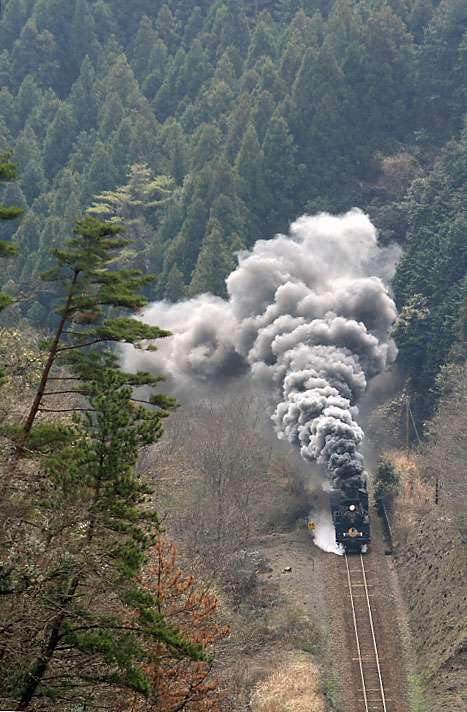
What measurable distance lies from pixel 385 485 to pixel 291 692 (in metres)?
19.4

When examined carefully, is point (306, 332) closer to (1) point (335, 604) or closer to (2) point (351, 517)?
(2) point (351, 517)

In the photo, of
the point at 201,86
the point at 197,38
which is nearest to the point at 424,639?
the point at 201,86

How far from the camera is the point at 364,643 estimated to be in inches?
1537

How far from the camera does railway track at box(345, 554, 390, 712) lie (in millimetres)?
35188

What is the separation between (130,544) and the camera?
67.0 feet

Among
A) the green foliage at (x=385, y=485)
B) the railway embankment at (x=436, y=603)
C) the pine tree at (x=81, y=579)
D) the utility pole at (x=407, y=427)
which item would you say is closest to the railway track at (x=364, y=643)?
the railway embankment at (x=436, y=603)

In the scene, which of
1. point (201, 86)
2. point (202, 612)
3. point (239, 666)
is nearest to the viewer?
point (202, 612)

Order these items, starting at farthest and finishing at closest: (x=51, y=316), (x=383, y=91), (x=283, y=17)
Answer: (x=283, y=17), (x=383, y=91), (x=51, y=316)

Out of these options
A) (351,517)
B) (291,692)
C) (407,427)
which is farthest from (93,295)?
(407,427)

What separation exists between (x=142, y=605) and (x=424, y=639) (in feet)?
74.8

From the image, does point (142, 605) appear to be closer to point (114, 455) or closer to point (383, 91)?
point (114, 455)

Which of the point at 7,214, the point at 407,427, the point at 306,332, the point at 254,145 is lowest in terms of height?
the point at 7,214

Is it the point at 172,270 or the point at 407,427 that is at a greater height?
the point at 172,270

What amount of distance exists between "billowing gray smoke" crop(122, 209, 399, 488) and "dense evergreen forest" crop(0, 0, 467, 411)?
11.1 feet
